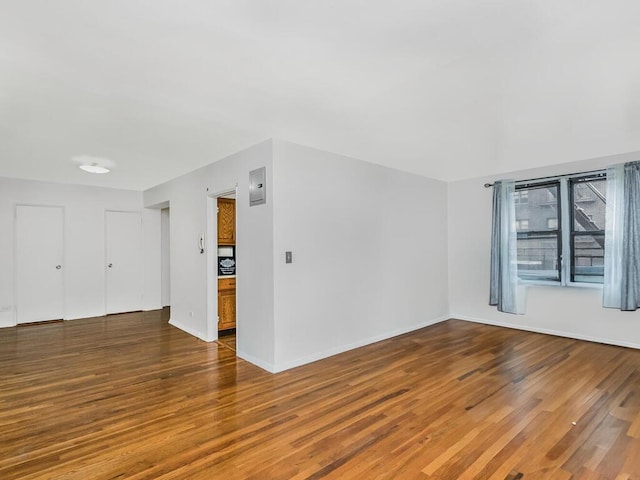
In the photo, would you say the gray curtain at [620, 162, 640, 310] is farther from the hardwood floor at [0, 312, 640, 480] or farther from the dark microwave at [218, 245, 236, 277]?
the dark microwave at [218, 245, 236, 277]

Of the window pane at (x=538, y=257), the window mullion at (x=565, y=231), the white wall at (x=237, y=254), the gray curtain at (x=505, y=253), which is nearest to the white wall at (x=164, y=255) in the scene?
the white wall at (x=237, y=254)

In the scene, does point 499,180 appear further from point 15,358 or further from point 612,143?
point 15,358

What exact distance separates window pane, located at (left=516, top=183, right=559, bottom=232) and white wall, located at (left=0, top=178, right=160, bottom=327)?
6856 mm

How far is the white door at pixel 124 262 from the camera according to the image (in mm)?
6590

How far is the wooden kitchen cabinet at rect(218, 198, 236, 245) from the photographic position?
16.2 feet

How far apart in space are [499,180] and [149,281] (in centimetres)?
672

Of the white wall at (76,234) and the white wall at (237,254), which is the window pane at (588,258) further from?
the white wall at (76,234)

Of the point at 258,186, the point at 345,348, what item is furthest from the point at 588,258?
the point at 258,186

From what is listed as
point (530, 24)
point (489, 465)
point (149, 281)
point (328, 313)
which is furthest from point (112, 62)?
point (149, 281)

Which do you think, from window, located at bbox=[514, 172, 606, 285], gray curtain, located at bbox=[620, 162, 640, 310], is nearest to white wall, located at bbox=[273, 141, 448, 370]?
window, located at bbox=[514, 172, 606, 285]

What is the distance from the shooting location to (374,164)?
181 inches

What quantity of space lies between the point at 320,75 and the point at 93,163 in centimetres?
381

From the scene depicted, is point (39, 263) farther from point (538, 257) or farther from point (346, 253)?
point (538, 257)

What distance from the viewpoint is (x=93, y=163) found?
460 centimetres
